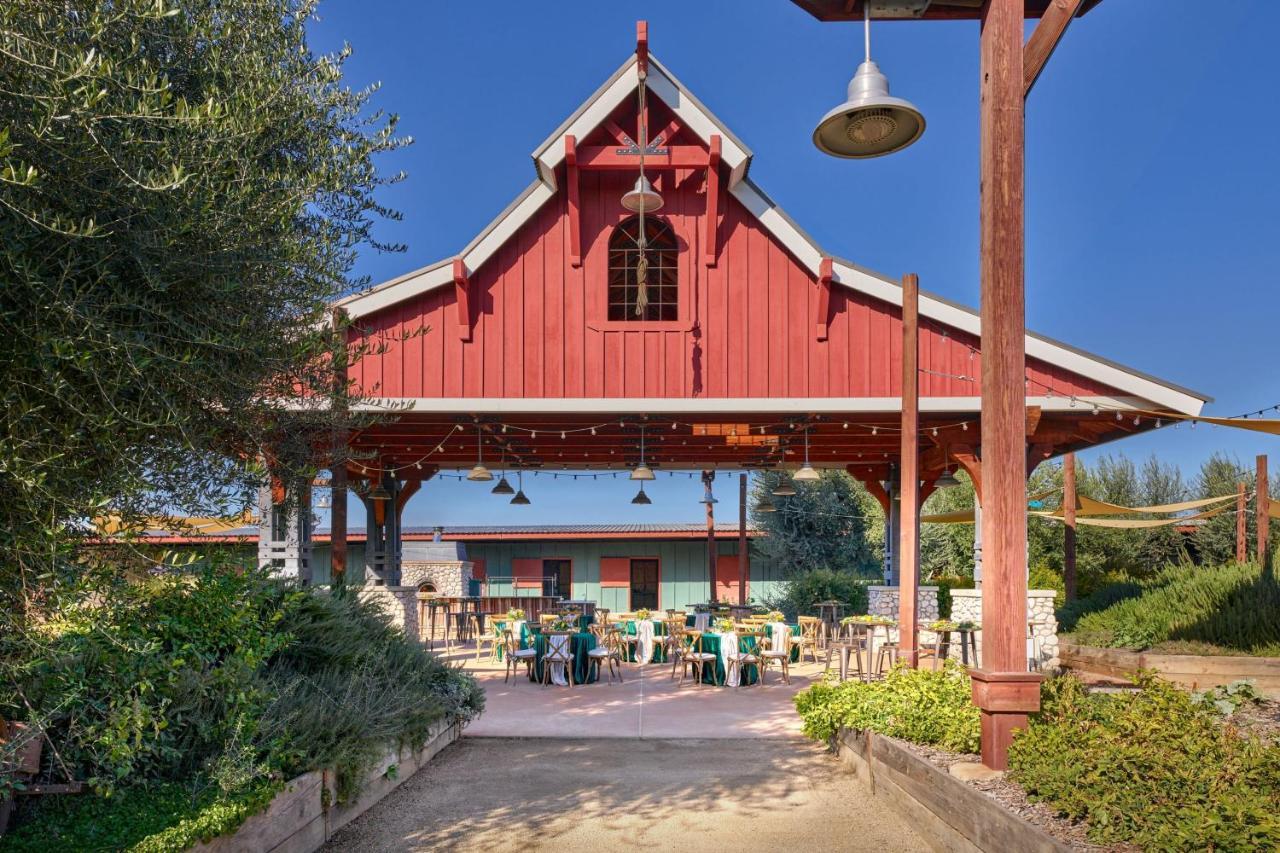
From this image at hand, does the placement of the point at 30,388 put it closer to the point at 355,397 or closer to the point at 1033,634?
the point at 355,397

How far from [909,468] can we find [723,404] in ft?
9.51

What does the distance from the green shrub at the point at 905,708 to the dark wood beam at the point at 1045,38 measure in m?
3.87

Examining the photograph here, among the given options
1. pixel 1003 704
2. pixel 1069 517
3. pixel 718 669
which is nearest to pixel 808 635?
pixel 718 669

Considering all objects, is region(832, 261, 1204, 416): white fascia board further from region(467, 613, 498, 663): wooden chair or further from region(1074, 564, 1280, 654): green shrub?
region(467, 613, 498, 663): wooden chair

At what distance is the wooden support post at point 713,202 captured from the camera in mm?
10719

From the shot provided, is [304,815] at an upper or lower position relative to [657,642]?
upper

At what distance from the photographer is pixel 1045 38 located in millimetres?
4852

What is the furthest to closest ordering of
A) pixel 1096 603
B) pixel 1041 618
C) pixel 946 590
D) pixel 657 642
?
pixel 946 590 → pixel 657 642 → pixel 1096 603 → pixel 1041 618

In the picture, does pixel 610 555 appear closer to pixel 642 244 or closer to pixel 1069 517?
pixel 1069 517

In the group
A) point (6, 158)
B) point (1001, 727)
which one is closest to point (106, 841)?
point (6, 158)

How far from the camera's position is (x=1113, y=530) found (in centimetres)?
2244

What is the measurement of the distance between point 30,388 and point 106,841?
1946 millimetres

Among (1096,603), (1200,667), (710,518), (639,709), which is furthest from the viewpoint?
(710,518)

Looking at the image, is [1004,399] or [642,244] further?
[642,244]
